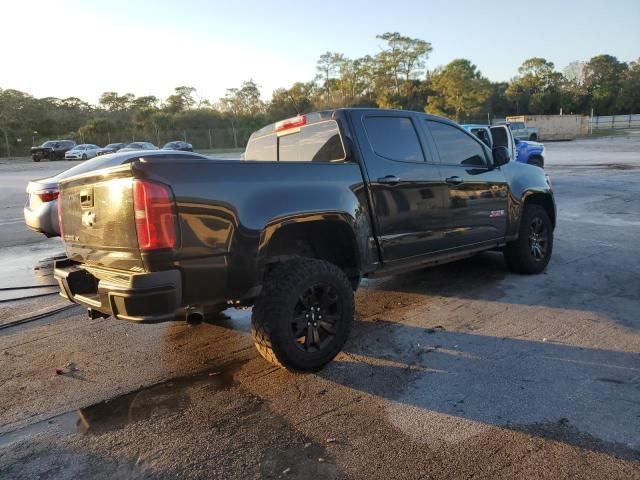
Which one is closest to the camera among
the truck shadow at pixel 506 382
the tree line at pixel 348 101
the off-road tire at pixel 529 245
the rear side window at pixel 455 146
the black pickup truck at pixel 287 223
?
the truck shadow at pixel 506 382

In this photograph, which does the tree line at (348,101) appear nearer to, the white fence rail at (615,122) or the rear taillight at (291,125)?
the white fence rail at (615,122)

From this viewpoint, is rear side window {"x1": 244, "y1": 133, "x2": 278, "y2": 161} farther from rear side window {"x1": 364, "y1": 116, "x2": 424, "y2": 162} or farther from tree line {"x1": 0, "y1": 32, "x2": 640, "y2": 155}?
tree line {"x1": 0, "y1": 32, "x2": 640, "y2": 155}

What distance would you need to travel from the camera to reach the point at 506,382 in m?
3.38

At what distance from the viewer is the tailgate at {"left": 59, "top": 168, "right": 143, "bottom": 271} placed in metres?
2.99

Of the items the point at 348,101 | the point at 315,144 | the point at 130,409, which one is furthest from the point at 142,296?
the point at 348,101

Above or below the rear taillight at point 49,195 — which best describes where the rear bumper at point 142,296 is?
below

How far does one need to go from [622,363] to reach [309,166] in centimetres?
269

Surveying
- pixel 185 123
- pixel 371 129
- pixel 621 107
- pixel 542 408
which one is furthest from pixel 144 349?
pixel 621 107

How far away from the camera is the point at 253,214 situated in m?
3.29

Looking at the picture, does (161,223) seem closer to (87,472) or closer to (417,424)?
(87,472)

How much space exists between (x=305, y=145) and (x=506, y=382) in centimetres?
264

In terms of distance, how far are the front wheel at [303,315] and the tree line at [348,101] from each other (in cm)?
5744

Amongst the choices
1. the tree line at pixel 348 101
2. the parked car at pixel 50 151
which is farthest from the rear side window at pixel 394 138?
the tree line at pixel 348 101

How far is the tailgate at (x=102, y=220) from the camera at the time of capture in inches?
118
